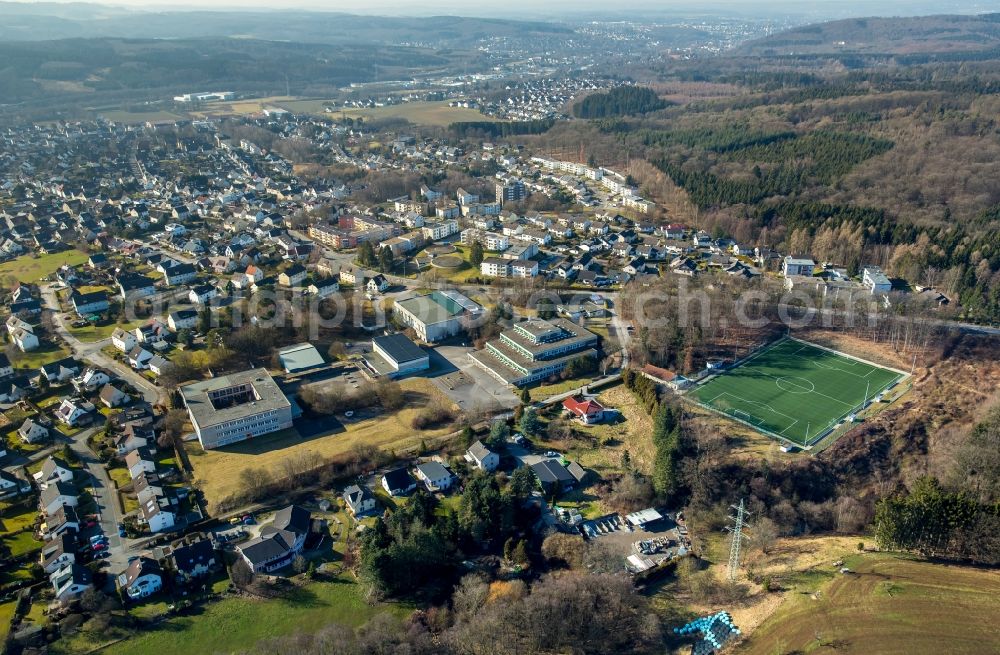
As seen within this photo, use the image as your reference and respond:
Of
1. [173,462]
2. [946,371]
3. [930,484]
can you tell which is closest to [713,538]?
[930,484]

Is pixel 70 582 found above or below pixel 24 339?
below

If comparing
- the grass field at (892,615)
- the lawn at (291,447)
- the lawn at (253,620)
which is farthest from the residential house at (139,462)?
the grass field at (892,615)

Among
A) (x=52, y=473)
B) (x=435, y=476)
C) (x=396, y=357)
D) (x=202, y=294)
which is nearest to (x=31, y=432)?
(x=52, y=473)

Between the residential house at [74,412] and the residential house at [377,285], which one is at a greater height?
the residential house at [377,285]

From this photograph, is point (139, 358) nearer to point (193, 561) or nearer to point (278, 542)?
point (193, 561)

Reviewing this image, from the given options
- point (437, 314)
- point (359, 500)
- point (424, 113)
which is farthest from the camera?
point (424, 113)

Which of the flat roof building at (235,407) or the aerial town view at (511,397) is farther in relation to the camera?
the flat roof building at (235,407)

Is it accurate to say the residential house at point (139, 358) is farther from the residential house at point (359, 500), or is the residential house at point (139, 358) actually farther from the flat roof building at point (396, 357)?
the residential house at point (359, 500)
